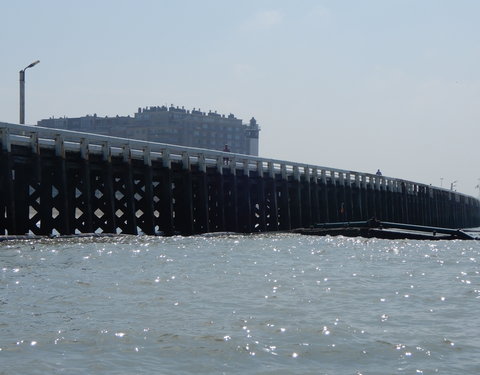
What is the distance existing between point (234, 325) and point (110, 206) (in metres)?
18.3

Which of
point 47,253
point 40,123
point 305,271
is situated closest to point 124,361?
point 305,271

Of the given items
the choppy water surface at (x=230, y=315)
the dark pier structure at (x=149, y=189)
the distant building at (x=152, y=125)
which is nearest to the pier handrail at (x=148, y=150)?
the dark pier structure at (x=149, y=189)

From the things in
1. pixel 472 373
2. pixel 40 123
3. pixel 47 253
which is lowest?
pixel 472 373

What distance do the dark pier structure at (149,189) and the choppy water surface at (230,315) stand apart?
4699mm

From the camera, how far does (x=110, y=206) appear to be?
29812 mm

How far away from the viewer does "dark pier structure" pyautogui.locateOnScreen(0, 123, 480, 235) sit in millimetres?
26531

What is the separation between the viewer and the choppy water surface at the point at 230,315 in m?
10.1

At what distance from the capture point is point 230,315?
12734 mm

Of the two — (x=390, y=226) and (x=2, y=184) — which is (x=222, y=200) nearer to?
(x=390, y=226)

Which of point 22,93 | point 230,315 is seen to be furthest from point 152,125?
point 230,315

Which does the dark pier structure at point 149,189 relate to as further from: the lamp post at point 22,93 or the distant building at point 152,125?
the distant building at point 152,125

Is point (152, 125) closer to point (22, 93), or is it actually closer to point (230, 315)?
point (22, 93)

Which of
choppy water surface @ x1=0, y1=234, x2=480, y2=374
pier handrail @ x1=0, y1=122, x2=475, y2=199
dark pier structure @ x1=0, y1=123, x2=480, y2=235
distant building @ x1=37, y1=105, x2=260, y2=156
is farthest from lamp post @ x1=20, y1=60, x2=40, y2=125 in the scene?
distant building @ x1=37, y1=105, x2=260, y2=156

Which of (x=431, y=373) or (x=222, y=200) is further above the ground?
(x=222, y=200)
